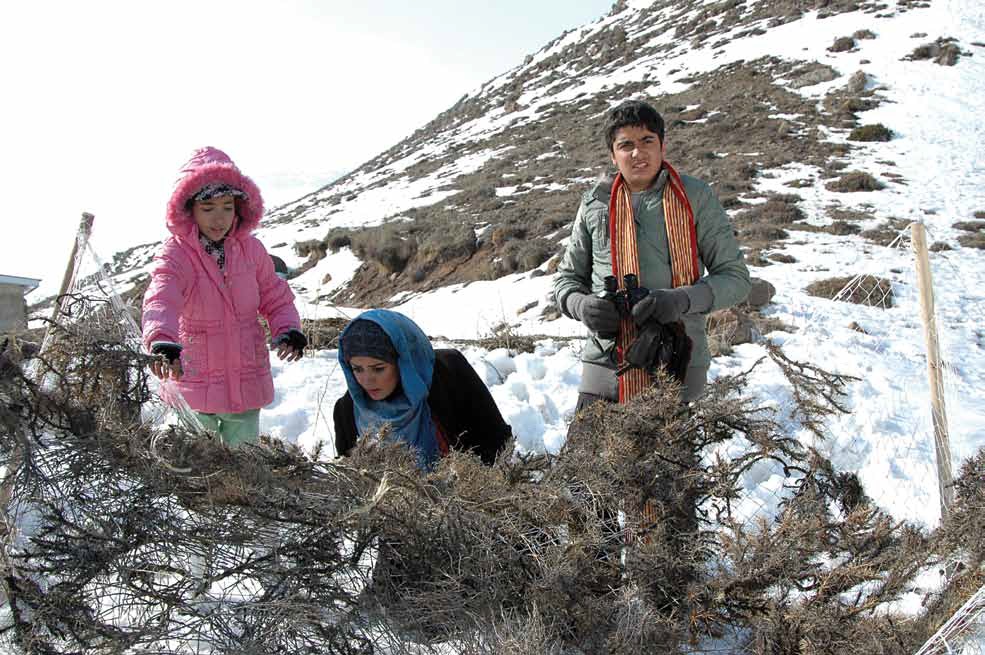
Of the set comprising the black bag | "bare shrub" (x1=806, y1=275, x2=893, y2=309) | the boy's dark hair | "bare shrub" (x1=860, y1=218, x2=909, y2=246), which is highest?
the boy's dark hair

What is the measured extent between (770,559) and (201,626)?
1.21m

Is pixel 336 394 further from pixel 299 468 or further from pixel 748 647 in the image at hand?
pixel 748 647

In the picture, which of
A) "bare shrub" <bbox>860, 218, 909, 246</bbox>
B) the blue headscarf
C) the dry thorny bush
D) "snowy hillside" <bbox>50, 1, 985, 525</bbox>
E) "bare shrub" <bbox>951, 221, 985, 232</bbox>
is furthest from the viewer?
"bare shrub" <bbox>951, 221, 985, 232</bbox>

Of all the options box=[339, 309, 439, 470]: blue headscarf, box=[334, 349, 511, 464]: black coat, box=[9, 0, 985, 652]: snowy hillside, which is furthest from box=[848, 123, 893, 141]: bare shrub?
box=[339, 309, 439, 470]: blue headscarf

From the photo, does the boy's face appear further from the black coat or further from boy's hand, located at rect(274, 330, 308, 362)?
boy's hand, located at rect(274, 330, 308, 362)

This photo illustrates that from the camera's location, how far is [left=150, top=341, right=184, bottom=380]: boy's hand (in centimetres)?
205

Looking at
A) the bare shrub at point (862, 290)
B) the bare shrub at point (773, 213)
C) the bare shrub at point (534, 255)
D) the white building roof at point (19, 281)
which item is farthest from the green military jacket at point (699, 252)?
the bare shrub at point (773, 213)

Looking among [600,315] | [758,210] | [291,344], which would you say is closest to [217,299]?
[291,344]

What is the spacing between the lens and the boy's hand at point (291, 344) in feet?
8.91

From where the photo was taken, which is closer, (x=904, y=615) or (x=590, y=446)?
(x=904, y=615)

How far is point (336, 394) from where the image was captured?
15.7 ft

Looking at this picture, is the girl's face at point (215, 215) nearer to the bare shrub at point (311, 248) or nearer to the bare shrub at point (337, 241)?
the bare shrub at point (337, 241)

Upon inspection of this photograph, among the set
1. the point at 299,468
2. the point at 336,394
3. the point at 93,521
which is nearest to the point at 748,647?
the point at 299,468

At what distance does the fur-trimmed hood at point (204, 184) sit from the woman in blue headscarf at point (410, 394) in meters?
0.82
